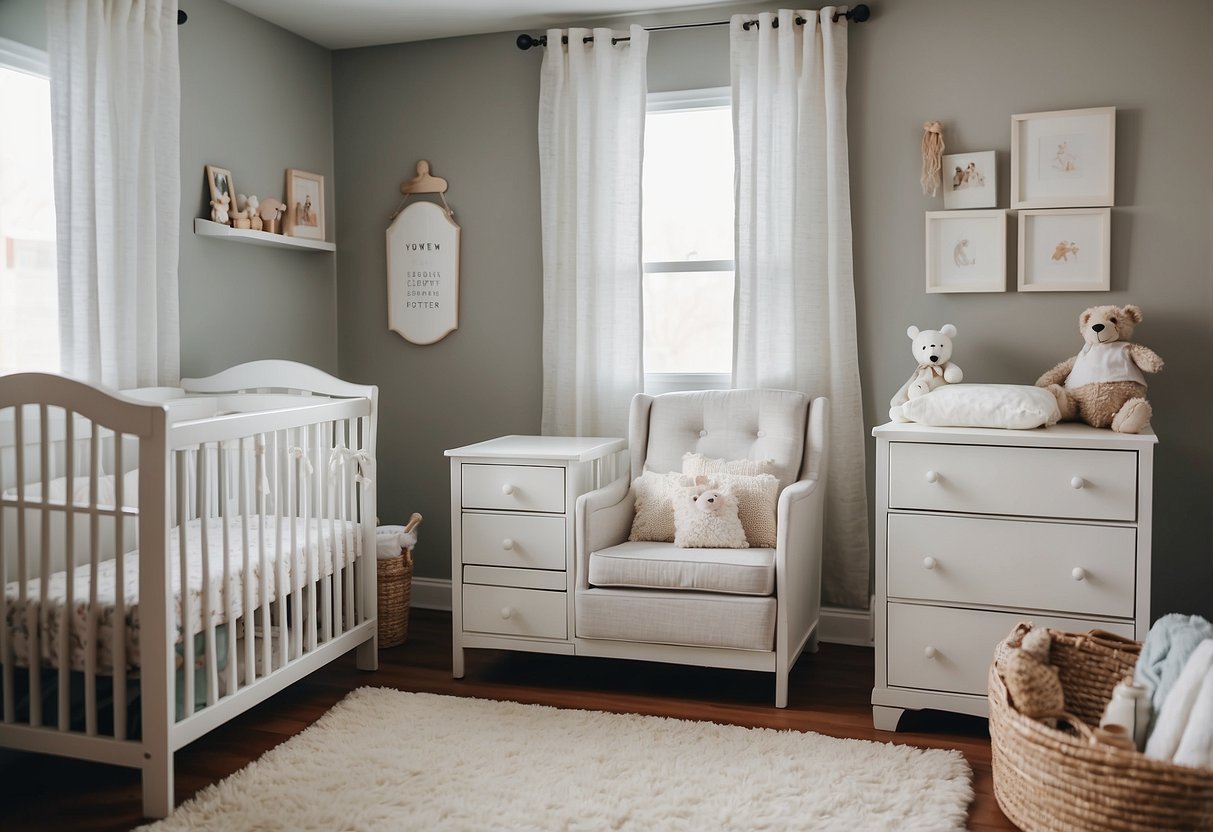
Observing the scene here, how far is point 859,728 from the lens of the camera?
2576 mm

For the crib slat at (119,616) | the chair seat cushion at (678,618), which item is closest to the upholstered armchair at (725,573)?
the chair seat cushion at (678,618)

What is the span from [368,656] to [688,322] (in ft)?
5.27

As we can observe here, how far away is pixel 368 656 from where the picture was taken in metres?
3.03

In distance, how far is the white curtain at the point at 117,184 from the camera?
267 centimetres

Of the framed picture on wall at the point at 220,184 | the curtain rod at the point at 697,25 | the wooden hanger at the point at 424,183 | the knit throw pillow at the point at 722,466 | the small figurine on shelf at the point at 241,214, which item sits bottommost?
the knit throw pillow at the point at 722,466

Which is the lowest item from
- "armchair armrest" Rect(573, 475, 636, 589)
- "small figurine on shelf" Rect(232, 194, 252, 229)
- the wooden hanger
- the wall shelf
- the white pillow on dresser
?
"armchair armrest" Rect(573, 475, 636, 589)

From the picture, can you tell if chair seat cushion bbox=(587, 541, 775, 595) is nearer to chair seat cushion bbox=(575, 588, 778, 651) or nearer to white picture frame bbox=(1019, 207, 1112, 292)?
chair seat cushion bbox=(575, 588, 778, 651)

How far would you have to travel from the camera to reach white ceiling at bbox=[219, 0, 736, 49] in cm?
330

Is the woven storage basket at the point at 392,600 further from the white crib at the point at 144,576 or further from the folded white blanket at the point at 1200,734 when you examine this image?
the folded white blanket at the point at 1200,734

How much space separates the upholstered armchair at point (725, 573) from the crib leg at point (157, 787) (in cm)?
116

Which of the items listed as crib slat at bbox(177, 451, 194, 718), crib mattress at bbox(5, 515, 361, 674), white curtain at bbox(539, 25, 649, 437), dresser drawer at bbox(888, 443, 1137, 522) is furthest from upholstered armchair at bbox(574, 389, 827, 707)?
crib slat at bbox(177, 451, 194, 718)

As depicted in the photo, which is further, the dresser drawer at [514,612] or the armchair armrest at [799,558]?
the dresser drawer at [514,612]

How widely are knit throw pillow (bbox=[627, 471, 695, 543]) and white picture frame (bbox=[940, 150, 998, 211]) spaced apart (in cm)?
127

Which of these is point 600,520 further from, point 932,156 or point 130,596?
point 932,156
